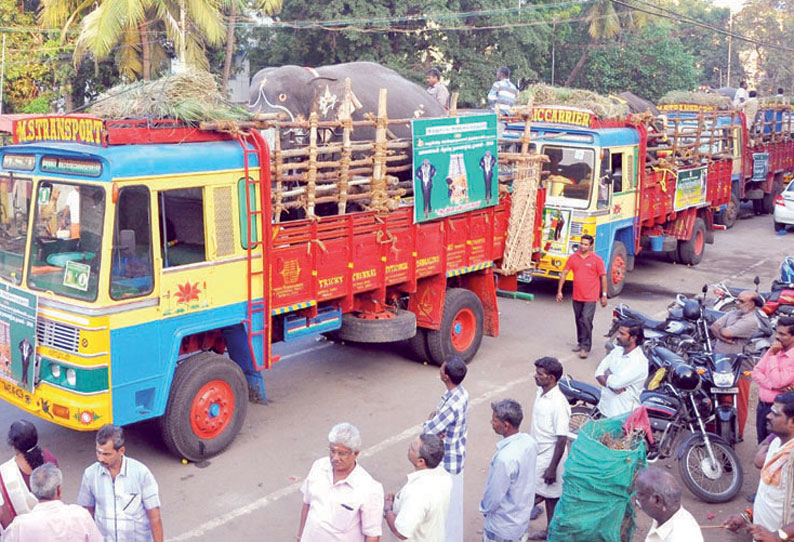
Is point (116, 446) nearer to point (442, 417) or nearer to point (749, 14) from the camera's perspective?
point (442, 417)

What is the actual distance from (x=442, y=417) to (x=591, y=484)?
0.97 meters

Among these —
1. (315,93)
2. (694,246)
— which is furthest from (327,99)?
(694,246)

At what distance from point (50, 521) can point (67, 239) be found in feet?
10.4

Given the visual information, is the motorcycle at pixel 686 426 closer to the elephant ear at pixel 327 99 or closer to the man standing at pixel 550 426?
the man standing at pixel 550 426

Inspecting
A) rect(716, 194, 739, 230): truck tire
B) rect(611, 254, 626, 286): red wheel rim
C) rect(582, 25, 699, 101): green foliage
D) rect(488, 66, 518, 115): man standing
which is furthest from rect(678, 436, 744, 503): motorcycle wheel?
rect(582, 25, 699, 101): green foliage

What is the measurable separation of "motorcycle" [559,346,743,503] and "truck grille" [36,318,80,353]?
12.9ft

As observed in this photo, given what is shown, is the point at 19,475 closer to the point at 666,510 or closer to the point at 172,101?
the point at 666,510

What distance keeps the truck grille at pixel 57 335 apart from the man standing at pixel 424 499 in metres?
3.07

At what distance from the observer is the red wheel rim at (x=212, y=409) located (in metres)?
7.31

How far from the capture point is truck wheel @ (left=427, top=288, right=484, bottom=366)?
32.8ft

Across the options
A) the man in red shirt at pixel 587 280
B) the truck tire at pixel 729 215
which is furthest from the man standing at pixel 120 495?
the truck tire at pixel 729 215

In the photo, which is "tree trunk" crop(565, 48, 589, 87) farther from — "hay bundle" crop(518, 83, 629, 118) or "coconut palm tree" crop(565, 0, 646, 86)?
"hay bundle" crop(518, 83, 629, 118)

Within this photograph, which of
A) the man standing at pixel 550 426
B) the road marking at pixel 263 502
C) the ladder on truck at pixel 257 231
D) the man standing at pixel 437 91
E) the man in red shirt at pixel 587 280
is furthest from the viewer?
the man standing at pixel 437 91

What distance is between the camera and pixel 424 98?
11664 mm
